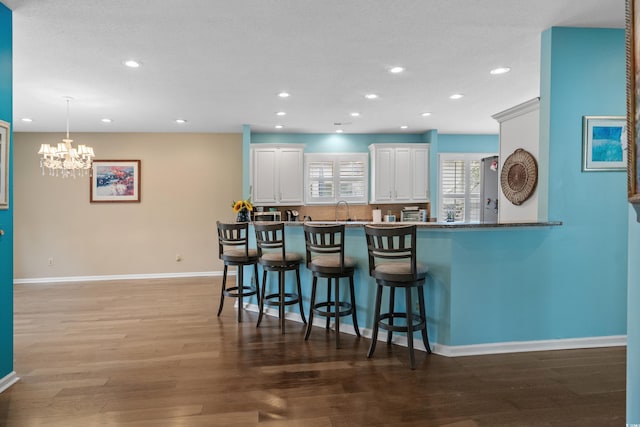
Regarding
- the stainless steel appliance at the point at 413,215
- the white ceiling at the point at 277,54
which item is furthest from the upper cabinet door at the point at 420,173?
the white ceiling at the point at 277,54

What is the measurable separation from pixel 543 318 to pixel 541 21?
2.49m

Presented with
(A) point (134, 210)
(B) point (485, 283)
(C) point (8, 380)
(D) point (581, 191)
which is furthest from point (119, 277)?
(D) point (581, 191)

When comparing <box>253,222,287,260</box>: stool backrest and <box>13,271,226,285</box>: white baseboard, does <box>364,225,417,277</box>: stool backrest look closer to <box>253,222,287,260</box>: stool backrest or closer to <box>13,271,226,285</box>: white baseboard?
<box>253,222,287,260</box>: stool backrest

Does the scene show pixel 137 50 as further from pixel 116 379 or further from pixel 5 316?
pixel 116 379

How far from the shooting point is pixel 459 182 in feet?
22.6

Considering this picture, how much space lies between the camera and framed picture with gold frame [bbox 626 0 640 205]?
4.11 ft

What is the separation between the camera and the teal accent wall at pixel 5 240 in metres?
2.41

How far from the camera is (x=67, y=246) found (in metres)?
6.16

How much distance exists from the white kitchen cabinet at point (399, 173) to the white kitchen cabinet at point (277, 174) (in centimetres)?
143

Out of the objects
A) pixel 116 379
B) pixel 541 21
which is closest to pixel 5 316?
pixel 116 379

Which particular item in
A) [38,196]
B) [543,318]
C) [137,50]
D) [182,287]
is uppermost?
[137,50]

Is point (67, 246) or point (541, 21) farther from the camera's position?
point (67, 246)

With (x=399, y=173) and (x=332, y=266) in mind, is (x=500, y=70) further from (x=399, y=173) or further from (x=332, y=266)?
(x=399, y=173)

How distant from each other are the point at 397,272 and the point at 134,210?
551cm
